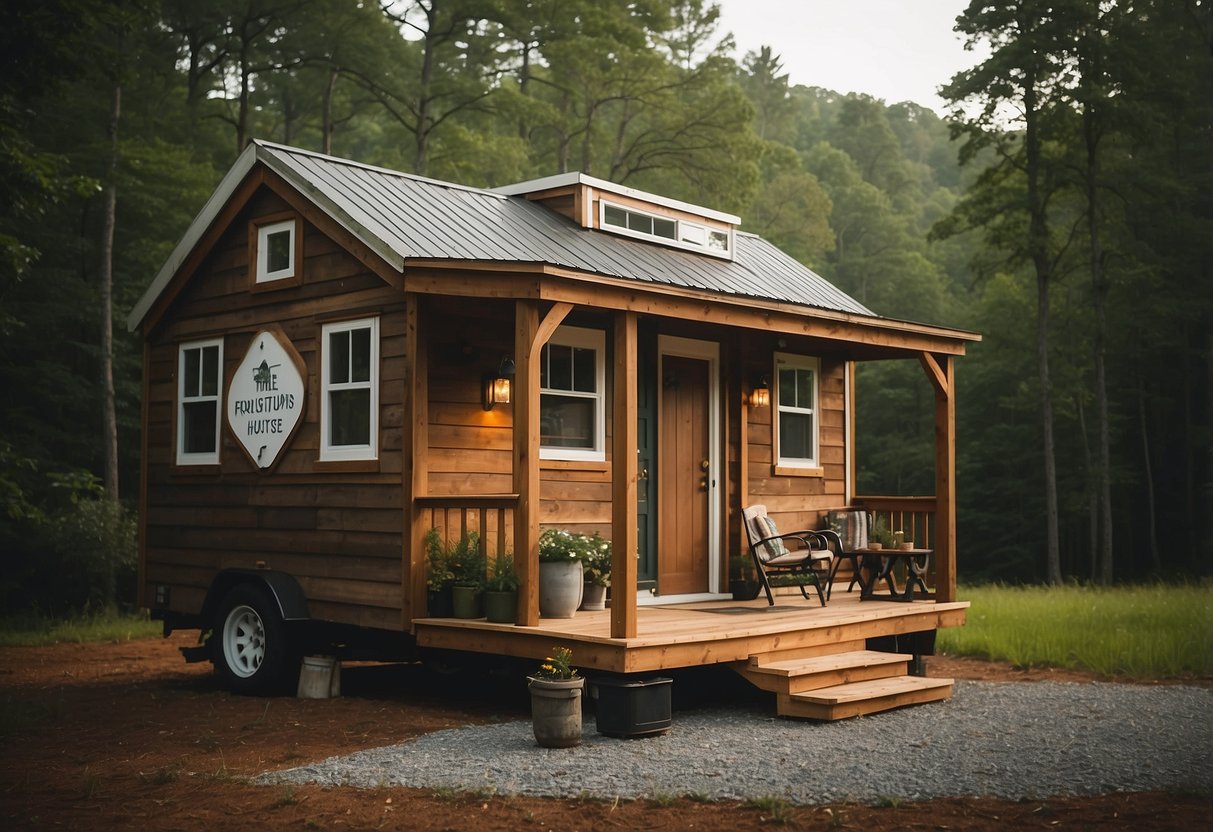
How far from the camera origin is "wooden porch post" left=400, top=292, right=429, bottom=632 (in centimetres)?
893

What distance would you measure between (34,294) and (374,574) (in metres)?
12.0

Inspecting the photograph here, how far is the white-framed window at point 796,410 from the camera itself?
40.4 ft

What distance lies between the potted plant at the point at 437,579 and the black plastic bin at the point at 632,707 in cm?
167

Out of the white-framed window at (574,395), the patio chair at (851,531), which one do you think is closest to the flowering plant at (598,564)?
the white-framed window at (574,395)

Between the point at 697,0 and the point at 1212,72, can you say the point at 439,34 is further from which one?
Answer: the point at 1212,72

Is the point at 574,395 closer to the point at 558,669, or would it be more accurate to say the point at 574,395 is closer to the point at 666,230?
the point at 666,230

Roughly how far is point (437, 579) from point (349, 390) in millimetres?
1731

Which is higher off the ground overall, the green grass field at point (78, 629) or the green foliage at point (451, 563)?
the green foliage at point (451, 563)

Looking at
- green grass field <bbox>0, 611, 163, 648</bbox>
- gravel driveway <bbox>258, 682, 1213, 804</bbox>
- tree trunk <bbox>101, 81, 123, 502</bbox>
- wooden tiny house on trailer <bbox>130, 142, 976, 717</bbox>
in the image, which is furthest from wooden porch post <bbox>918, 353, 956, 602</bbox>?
tree trunk <bbox>101, 81, 123, 502</bbox>

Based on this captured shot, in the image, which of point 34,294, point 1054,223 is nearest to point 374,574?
point 34,294

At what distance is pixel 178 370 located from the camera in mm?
11484

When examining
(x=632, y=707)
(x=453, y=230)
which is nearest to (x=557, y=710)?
(x=632, y=707)

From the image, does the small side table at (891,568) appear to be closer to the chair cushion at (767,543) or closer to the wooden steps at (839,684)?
the chair cushion at (767,543)

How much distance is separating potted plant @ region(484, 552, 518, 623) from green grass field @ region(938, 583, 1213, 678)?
18.8 feet
